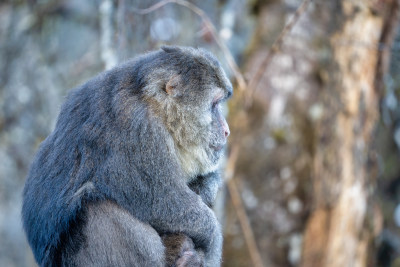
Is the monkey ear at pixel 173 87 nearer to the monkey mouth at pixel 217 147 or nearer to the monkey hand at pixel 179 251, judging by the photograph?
the monkey mouth at pixel 217 147

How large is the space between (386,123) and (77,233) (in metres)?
7.20

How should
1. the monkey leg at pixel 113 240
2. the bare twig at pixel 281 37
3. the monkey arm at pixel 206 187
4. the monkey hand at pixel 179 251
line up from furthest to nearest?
the bare twig at pixel 281 37 < the monkey arm at pixel 206 187 < the monkey hand at pixel 179 251 < the monkey leg at pixel 113 240

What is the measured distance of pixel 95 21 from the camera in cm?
999

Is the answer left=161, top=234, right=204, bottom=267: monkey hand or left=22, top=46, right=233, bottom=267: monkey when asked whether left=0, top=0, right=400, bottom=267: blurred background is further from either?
left=161, top=234, right=204, bottom=267: monkey hand

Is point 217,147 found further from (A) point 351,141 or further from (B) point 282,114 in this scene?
(B) point 282,114

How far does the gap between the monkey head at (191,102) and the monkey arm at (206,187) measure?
0.44ft

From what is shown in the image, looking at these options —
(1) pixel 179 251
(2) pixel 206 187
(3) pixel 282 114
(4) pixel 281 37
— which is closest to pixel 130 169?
(1) pixel 179 251

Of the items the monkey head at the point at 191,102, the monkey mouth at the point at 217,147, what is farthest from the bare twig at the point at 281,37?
the monkey mouth at the point at 217,147

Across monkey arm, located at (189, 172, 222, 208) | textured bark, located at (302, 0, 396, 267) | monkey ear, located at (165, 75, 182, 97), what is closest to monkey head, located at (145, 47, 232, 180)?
monkey ear, located at (165, 75, 182, 97)

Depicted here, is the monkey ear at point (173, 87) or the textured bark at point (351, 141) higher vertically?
the monkey ear at point (173, 87)

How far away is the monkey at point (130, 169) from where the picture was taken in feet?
12.8

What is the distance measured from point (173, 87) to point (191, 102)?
181 millimetres

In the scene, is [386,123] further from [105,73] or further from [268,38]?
[105,73]

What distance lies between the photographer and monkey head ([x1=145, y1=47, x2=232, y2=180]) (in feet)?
13.5
